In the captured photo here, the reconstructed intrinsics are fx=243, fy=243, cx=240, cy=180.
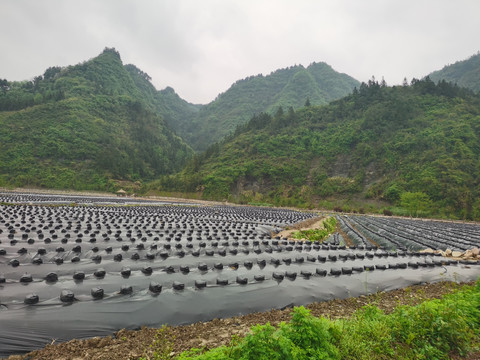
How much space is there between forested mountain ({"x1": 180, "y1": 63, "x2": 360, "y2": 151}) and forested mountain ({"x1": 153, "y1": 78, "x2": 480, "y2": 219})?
4353cm

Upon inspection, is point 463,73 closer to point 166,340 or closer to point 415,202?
point 415,202

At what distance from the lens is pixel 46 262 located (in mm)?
5840

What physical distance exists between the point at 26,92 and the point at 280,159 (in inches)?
3863

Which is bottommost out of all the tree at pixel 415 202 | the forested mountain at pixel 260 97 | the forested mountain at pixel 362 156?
the tree at pixel 415 202

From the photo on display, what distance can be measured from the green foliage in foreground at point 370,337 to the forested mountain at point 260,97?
373 ft

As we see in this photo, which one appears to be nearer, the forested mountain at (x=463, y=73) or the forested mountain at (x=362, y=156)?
the forested mountain at (x=362, y=156)

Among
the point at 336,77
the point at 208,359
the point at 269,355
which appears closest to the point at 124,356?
the point at 208,359

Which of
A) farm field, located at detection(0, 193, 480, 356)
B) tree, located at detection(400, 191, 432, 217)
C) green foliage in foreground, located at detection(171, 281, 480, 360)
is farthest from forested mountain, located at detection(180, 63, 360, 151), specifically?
green foliage in foreground, located at detection(171, 281, 480, 360)

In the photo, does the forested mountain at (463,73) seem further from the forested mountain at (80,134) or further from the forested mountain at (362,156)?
the forested mountain at (80,134)

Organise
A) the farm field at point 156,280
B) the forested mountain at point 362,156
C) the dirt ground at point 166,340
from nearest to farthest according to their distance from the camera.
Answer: the dirt ground at point 166,340 → the farm field at point 156,280 → the forested mountain at point 362,156

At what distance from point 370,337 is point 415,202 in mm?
41542

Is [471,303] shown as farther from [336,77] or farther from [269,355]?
[336,77]

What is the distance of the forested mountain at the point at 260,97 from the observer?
124 m

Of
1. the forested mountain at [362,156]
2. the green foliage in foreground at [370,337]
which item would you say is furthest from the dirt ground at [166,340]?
the forested mountain at [362,156]
